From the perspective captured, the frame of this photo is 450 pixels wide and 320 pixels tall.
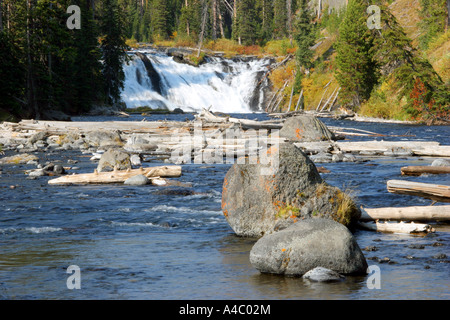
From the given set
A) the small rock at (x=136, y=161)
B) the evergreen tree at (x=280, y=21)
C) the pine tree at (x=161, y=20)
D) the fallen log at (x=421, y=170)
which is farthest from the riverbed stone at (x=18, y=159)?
the evergreen tree at (x=280, y=21)

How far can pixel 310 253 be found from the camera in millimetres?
7133

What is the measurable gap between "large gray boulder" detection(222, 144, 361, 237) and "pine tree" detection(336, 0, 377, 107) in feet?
122

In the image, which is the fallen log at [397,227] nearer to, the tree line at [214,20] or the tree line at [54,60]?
the tree line at [54,60]

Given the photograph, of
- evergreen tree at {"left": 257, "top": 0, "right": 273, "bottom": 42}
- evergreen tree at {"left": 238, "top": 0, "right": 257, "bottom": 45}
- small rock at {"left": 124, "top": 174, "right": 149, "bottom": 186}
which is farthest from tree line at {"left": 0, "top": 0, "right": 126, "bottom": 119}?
evergreen tree at {"left": 257, "top": 0, "right": 273, "bottom": 42}

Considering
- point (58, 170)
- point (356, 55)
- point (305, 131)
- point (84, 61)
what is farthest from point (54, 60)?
point (58, 170)

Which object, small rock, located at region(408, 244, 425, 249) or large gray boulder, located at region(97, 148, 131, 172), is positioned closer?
small rock, located at region(408, 244, 425, 249)

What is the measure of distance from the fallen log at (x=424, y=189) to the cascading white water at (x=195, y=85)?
172ft

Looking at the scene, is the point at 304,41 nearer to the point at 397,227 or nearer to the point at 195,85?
the point at 195,85

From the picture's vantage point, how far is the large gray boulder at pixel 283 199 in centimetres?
928

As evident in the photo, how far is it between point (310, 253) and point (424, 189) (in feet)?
14.6

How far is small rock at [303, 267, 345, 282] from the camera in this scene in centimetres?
679

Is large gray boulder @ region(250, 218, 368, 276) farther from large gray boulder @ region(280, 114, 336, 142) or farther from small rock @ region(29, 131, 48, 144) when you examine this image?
small rock @ region(29, 131, 48, 144)

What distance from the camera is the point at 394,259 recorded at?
305 inches
